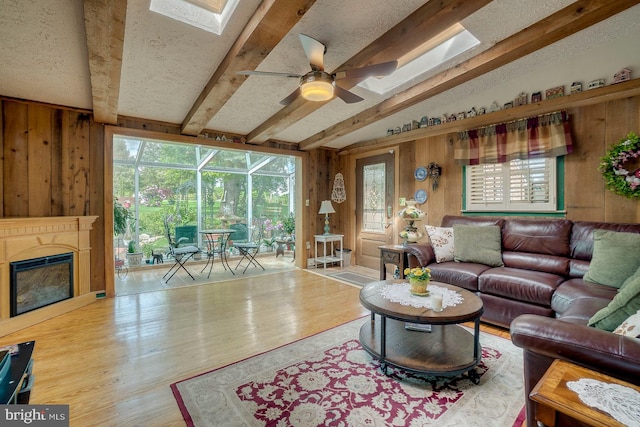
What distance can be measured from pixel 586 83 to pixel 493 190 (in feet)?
4.65

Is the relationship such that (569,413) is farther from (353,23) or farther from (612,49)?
(612,49)

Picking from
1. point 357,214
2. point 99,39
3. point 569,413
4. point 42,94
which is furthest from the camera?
point 357,214

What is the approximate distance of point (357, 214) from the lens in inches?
230

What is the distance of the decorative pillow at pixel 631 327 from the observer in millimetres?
1199

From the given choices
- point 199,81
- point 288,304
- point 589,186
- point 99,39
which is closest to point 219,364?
point 288,304

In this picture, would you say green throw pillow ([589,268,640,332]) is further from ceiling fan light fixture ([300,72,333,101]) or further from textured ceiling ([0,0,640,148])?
ceiling fan light fixture ([300,72,333,101])

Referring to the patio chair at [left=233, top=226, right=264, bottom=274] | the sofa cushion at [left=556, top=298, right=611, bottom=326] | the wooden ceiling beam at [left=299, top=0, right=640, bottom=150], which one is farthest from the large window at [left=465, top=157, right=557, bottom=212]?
the patio chair at [left=233, top=226, right=264, bottom=274]

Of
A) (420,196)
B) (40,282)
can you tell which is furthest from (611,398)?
(40,282)

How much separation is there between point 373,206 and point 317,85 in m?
3.51

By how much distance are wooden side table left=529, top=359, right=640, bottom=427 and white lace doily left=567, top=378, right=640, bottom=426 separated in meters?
0.02

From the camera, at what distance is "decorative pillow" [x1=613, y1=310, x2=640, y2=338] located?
1199mm

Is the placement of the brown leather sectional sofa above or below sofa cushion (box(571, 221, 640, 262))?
below

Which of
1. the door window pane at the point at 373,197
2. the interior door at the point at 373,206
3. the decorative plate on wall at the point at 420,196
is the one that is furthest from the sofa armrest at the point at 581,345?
the door window pane at the point at 373,197

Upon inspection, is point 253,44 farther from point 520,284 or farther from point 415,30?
point 520,284
